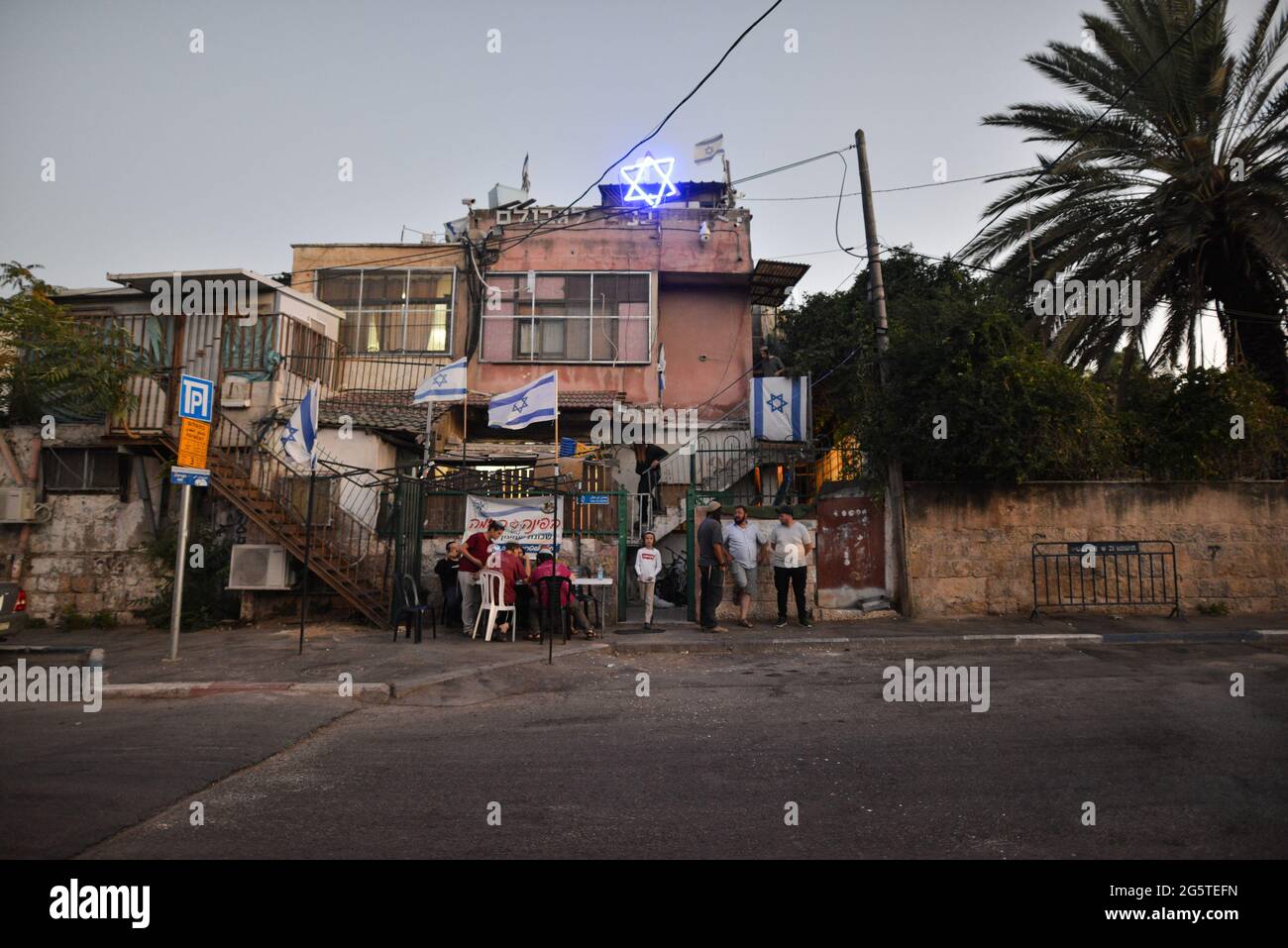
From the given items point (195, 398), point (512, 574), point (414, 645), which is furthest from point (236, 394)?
point (512, 574)

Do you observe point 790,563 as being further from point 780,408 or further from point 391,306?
point 391,306

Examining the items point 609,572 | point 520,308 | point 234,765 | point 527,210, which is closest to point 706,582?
point 609,572

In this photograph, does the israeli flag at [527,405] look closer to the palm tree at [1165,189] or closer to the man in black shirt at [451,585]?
the man in black shirt at [451,585]

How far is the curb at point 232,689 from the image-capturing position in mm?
8484

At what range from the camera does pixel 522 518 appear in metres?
13.5

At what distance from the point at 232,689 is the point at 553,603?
14.4ft

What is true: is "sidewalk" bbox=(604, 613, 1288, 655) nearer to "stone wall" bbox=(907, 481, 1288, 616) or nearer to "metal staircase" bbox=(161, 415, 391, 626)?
"stone wall" bbox=(907, 481, 1288, 616)

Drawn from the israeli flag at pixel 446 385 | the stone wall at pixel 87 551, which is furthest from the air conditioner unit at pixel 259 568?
the israeli flag at pixel 446 385

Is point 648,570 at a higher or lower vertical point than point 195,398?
lower

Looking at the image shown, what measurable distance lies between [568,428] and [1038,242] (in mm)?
11361

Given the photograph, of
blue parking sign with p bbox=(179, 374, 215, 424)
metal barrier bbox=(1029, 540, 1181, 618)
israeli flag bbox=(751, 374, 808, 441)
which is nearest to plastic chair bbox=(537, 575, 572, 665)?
blue parking sign with p bbox=(179, 374, 215, 424)

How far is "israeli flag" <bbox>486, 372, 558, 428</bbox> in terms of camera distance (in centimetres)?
1516

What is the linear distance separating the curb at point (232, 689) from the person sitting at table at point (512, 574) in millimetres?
3460

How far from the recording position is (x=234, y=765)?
5766 mm
